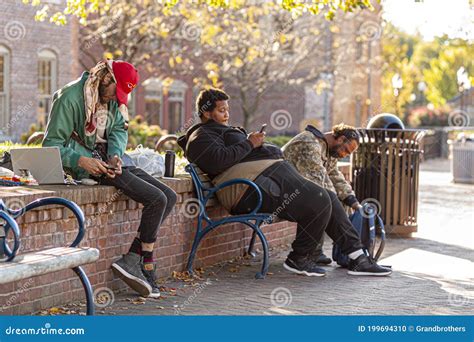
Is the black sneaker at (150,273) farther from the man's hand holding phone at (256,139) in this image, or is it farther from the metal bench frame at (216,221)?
the man's hand holding phone at (256,139)

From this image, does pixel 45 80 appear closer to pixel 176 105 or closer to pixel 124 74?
pixel 176 105

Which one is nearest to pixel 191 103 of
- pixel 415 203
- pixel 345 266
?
pixel 415 203

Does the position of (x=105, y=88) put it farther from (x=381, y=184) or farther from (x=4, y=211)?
(x=381, y=184)

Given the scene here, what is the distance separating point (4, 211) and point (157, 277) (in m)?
2.48

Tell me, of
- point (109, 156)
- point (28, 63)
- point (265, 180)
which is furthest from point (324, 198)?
point (28, 63)

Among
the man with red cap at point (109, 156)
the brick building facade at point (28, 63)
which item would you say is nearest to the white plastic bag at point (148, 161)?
the man with red cap at point (109, 156)

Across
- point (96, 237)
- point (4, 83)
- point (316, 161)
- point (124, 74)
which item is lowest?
point (96, 237)

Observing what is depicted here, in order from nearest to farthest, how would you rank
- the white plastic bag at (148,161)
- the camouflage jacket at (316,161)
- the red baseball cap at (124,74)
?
1. the red baseball cap at (124,74)
2. the white plastic bag at (148,161)
3. the camouflage jacket at (316,161)

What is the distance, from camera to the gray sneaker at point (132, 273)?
7.23 metres

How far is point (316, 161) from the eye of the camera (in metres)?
9.17

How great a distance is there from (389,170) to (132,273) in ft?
17.0

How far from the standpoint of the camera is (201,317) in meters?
6.44

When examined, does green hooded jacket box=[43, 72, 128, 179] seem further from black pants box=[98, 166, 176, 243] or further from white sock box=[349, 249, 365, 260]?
white sock box=[349, 249, 365, 260]

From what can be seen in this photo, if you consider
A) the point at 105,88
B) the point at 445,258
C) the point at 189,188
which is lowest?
the point at 445,258
